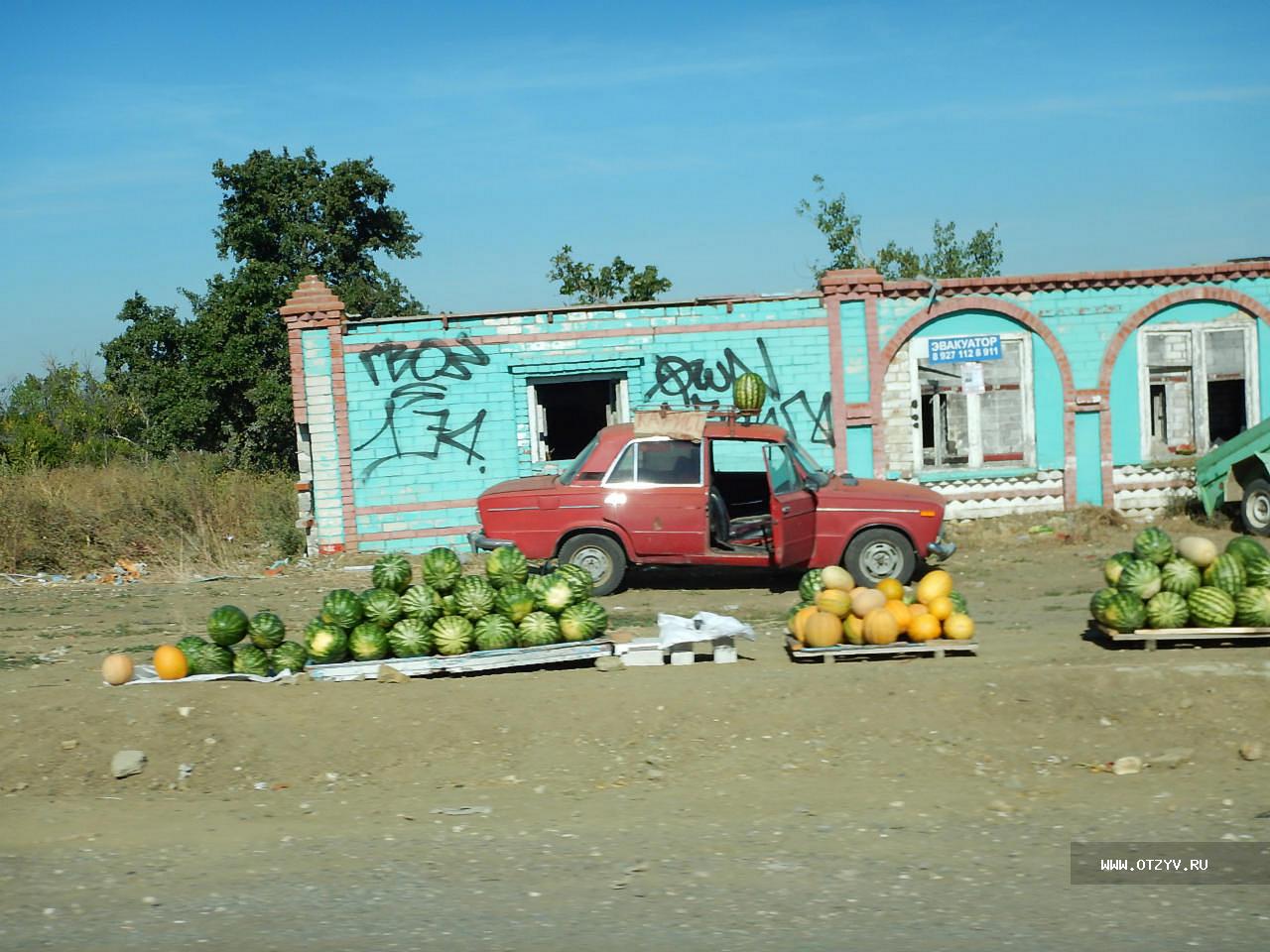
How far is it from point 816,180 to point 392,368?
1913 cm

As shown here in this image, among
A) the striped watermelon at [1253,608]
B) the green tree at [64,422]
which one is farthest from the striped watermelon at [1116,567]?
the green tree at [64,422]

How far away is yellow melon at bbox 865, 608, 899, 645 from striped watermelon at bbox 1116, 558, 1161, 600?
6.00ft

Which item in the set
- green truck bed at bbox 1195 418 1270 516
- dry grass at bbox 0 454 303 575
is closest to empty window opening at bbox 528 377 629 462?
dry grass at bbox 0 454 303 575

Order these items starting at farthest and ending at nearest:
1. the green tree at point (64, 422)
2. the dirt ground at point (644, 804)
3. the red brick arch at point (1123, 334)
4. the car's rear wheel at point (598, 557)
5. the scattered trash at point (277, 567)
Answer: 1. the green tree at point (64, 422)
2. the red brick arch at point (1123, 334)
3. the scattered trash at point (277, 567)
4. the car's rear wheel at point (598, 557)
5. the dirt ground at point (644, 804)

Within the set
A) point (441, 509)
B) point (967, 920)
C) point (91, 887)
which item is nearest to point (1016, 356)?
point (441, 509)

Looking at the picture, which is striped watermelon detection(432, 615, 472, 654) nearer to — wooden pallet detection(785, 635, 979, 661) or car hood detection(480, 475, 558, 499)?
wooden pallet detection(785, 635, 979, 661)

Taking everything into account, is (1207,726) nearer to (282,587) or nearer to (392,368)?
(282,587)

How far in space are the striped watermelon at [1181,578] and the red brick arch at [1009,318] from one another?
333 inches

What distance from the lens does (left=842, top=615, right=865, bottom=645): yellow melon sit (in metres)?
8.54

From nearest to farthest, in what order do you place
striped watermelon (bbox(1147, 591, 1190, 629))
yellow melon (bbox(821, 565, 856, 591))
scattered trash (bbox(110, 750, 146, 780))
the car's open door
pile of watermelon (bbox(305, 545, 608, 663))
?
scattered trash (bbox(110, 750, 146, 780)) → pile of watermelon (bbox(305, 545, 608, 663)) → striped watermelon (bbox(1147, 591, 1190, 629)) → yellow melon (bbox(821, 565, 856, 591)) → the car's open door

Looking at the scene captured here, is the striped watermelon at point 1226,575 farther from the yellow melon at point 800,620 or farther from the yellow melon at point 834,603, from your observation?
the yellow melon at point 800,620

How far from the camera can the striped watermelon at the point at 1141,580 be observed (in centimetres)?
879

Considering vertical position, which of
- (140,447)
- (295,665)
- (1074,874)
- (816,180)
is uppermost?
(816,180)

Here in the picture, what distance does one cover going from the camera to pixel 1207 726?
7.07 metres
